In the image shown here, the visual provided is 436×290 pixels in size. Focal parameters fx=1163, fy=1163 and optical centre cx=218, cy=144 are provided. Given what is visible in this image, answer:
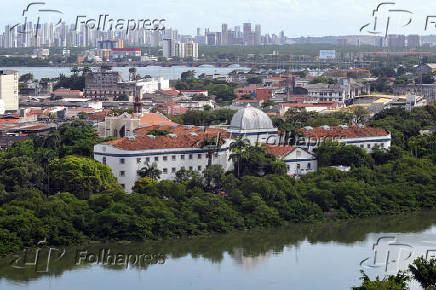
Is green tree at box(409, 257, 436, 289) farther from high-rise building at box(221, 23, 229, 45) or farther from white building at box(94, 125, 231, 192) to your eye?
high-rise building at box(221, 23, 229, 45)

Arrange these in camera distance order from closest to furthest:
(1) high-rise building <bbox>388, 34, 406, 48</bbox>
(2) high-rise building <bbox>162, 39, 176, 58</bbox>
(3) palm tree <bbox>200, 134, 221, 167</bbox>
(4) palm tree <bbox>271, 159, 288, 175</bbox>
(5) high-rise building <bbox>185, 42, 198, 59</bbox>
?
(4) palm tree <bbox>271, 159, 288, 175</bbox> → (3) palm tree <bbox>200, 134, 221, 167</bbox> → (5) high-rise building <bbox>185, 42, 198, 59</bbox> → (2) high-rise building <bbox>162, 39, 176, 58</bbox> → (1) high-rise building <bbox>388, 34, 406, 48</bbox>

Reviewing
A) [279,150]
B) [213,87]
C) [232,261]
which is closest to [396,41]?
[213,87]

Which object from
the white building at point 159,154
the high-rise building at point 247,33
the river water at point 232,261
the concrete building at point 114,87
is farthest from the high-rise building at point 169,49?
the river water at point 232,261

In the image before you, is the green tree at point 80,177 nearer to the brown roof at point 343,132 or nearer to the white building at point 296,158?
the white building at point 296,158

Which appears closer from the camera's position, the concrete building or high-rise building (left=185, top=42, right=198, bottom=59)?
the concrete building

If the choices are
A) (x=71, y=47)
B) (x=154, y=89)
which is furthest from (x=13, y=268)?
(x=71, y=47)

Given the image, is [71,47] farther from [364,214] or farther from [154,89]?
[364,214]

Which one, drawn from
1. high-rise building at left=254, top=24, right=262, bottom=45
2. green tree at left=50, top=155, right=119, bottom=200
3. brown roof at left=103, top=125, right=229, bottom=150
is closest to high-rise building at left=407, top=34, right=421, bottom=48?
high-rise building at left=254, top=24, right=262, bottom=45

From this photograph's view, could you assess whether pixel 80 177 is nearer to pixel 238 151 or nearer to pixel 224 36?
pixel 238 151
